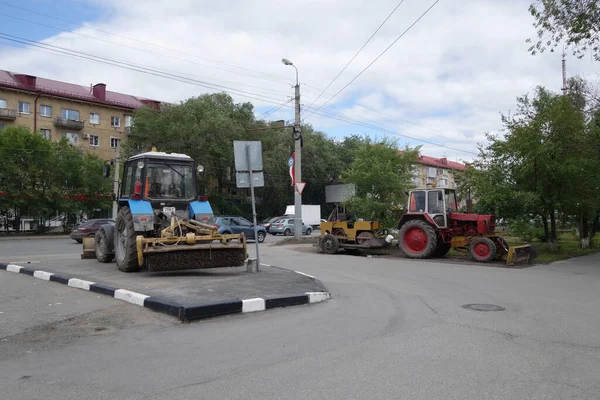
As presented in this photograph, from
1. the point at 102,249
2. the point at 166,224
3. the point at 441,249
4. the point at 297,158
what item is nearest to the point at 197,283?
the point at 166,224

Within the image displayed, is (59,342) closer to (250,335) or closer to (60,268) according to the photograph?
(250,335)

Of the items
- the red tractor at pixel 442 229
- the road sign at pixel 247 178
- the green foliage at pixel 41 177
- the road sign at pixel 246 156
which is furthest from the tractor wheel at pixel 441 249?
the green foliage at pixel 41 177

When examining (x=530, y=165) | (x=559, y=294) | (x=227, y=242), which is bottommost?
(x=559, y=294)

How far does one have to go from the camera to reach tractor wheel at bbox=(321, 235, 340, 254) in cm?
1966

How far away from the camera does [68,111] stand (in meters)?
51.7

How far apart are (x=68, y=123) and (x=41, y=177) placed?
581 inches

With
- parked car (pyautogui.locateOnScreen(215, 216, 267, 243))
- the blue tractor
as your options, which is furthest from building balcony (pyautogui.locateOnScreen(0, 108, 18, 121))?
the blue tractor

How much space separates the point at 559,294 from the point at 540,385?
617cm

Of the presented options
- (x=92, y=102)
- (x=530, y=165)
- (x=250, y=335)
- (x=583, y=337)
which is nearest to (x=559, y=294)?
(x=583, y=337)

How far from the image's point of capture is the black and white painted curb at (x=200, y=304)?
676cm

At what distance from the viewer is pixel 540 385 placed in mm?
4320

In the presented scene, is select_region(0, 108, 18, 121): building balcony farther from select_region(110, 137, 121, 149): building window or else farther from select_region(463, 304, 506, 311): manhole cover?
select_region(463, 304, 506, 311): manhole cover

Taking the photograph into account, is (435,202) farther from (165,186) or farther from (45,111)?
(45,111)

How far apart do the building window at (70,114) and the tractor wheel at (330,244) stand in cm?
4180
